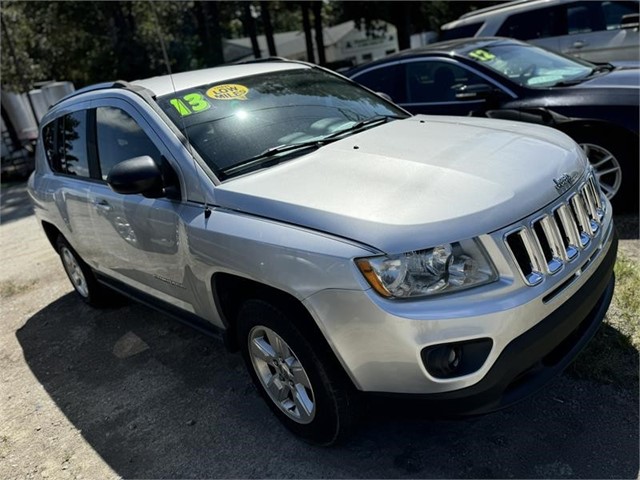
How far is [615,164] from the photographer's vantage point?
4.79 meters

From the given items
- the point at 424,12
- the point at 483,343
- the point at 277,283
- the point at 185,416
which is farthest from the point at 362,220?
the point at 424,12

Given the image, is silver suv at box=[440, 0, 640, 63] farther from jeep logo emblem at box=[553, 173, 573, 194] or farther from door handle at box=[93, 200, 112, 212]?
door handle at box=[93, 200, 112, 212]

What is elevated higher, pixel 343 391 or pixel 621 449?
pixel 343 391

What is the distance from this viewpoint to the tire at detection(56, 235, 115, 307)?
15.8 feet

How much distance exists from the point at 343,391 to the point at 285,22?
2403 inches

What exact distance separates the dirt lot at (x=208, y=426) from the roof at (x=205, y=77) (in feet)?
5.86

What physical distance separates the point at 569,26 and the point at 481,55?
3.81 meters

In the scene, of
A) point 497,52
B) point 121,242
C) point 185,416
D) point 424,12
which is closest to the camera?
point 185,416

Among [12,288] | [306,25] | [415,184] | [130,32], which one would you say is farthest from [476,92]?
[306,25]

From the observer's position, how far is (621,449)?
8.05 ft

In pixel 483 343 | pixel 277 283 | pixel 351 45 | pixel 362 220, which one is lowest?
pixel 351 45

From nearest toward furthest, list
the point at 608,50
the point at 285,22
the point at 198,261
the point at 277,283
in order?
the point at 277,283
the point at 198,261
the point at 608,50
the point at 285,22

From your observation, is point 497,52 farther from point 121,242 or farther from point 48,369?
point 48,369

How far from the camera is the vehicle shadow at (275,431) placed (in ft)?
8.17
